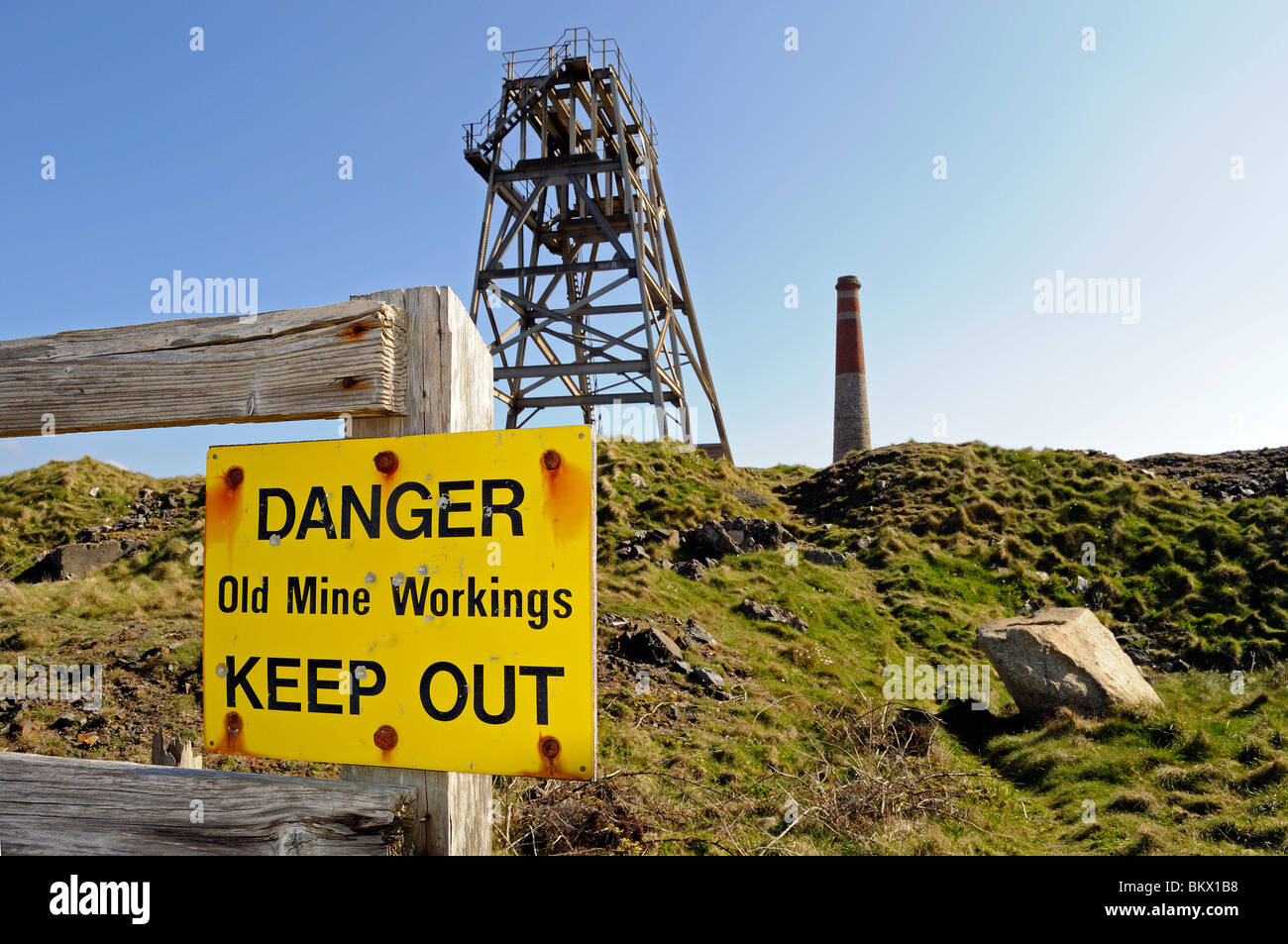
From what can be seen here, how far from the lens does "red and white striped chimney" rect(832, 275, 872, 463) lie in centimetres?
2991

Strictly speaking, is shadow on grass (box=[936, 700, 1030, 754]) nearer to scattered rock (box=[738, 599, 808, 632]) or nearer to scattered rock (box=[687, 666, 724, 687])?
scattered rock (box=[738, 599, 808, 632])

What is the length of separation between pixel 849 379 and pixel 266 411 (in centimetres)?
3003

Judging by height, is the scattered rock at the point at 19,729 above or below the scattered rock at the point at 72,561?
below

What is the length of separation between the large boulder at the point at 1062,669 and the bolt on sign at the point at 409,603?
7798 mm

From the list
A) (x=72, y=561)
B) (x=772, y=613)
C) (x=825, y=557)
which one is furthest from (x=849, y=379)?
(x=72, y=561)

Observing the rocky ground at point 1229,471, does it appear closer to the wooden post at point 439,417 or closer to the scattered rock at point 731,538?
the scattered rock at point 731,538

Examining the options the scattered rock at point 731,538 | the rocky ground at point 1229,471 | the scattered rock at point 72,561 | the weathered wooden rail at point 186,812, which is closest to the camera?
the weathered wooden rail at point 186,812

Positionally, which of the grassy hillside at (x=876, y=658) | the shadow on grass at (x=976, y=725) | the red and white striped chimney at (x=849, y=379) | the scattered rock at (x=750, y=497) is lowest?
the shadow on grass at (x=976, y=725)

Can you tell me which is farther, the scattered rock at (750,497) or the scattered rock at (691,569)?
the scattered rock at (750,497)

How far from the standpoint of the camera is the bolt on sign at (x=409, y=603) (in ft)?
5.58

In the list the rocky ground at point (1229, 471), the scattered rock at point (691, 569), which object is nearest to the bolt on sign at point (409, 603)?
the scattered rock at point (691, 569)

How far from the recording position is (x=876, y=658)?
9.88m

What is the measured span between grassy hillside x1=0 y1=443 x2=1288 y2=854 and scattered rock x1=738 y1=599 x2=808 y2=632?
0.12m

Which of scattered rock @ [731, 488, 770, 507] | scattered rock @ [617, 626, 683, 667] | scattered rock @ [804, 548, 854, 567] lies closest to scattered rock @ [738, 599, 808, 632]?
scattered rock @ [617, 626, 683, 667]
